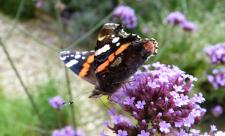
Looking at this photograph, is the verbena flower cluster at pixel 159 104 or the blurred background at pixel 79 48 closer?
the verbena flower cluster at pixel 159 104

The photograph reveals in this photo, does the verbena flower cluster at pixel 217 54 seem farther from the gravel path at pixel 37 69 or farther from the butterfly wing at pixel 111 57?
the gravel path at pixel 37 69

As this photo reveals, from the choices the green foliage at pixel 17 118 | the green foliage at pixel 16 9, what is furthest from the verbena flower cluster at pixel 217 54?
the green foliage at pixel 16 9

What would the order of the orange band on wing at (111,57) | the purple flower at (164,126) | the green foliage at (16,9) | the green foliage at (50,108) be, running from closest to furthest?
1. the purple flower at (164,126)
2. the orange band on wing at (111,57)
3. the green foliage at (50,108)
4. the green foliage at (16,9)

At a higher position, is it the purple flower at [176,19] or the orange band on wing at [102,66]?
the purple flower at [176,19]

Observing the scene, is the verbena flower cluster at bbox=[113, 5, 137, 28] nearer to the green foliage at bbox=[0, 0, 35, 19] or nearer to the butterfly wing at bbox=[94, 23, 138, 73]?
the butterfly wing at bbox=[94, 23, 138, 73]

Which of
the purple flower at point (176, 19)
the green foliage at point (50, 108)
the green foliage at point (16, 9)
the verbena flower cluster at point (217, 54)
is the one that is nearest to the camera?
the verbena flower cluster at point (217, 54)

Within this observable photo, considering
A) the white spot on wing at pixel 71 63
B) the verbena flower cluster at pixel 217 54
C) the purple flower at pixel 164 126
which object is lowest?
the purple flower at pixel 164 126
